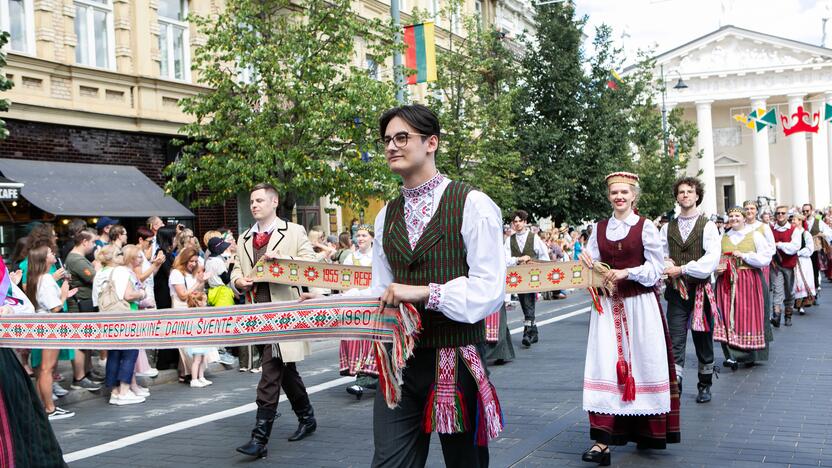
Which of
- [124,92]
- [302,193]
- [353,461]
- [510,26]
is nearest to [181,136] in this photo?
[124,92]

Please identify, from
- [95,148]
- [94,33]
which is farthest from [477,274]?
[94,33]

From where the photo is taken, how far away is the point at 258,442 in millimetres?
6703

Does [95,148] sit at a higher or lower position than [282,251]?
higher

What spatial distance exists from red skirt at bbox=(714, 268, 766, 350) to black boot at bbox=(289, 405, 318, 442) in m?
4.97

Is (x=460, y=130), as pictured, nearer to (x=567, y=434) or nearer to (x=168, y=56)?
(x=168, y=56)

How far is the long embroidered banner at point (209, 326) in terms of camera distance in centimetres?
414

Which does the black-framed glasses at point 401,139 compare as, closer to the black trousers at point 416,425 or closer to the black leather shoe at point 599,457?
the black trousers at point 416,425

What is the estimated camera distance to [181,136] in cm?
2141

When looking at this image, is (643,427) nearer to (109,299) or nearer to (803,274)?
(109,299)

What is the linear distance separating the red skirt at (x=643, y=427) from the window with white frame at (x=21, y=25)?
48.7ft

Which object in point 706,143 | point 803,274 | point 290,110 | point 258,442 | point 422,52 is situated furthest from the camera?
point 706,143

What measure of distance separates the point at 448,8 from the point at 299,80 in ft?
29.3

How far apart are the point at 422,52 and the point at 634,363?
1279cm

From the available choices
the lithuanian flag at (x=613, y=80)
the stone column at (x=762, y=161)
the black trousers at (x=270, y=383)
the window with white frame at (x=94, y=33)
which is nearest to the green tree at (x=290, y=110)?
the window with white frame at (x=94, y=33)
